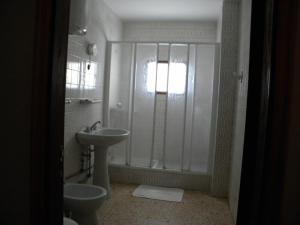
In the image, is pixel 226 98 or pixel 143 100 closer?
pixel 226 98

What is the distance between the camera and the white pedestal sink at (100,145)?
9.83ft

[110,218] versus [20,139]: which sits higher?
[20,139]

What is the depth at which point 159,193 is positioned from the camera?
3.54 meters

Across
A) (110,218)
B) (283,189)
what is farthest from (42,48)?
(110,218)

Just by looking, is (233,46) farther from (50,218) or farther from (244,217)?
(50,218)

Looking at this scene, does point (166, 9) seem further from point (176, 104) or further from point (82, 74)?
point (82, 74)

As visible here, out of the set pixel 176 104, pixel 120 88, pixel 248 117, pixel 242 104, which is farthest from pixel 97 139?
pixel 248 117

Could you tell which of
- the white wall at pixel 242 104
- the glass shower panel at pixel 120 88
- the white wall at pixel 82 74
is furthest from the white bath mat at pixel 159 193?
the white wall at pixel 82 74

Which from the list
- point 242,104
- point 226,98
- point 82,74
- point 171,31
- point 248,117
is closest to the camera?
point 248,117

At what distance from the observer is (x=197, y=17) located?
4285 millimetres

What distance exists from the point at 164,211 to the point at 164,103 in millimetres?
1553

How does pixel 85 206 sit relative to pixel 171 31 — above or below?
below

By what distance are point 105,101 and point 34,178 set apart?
2.79 metres

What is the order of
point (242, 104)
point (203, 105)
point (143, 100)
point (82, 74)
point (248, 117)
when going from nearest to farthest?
point (248, 117) < point (242, 104) < point (82, 74) < point (203, 105) < point (143, 100)
